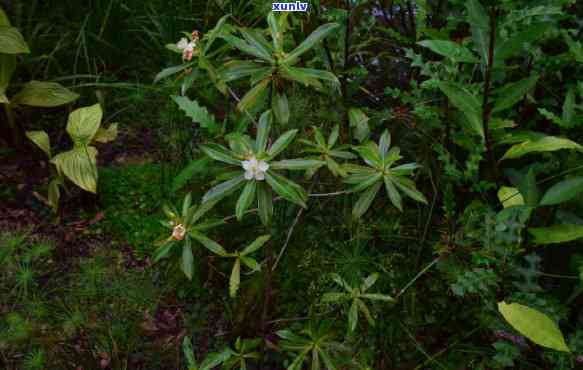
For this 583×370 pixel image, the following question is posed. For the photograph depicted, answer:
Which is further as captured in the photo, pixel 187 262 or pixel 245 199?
pixel 187 262

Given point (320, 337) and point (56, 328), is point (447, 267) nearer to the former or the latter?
point (320, 337)

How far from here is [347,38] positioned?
5.33 ft

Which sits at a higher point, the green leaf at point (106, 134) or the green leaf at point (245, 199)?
the green leaf at point (245, 199)

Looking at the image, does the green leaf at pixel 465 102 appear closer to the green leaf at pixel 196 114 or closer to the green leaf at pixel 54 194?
the green leaf at pixel 196 114

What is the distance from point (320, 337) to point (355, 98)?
0.93m

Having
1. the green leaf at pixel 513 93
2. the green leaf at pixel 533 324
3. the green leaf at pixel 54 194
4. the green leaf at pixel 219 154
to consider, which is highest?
the green leaf at pixel 513 93

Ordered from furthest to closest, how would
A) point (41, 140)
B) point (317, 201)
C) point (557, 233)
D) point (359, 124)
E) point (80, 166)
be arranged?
point (41, 140) < point (80, 166) < point (317, 201) < point (359, 124) < point (557, 233)

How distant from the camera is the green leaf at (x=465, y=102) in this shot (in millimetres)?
1400

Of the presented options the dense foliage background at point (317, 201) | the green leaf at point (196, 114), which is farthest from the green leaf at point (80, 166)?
the green leaf at point (196, 114)

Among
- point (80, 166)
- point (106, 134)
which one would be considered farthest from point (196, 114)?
point (106, 134)

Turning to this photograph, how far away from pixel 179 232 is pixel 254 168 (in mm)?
279

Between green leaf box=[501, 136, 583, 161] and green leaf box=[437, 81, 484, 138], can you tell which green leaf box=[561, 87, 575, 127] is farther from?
green leaf box=[437, 81, 484, 138]

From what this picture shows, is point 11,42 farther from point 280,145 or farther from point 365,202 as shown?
point 365,202

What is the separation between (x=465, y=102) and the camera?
140 cm
